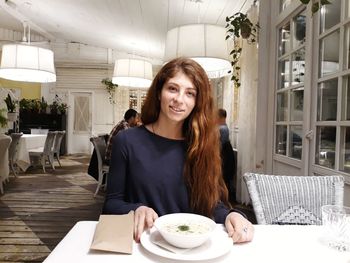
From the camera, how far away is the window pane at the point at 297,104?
2.62 meters

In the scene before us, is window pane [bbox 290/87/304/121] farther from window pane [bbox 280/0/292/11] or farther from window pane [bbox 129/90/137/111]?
window pane [bbox 129/90/137/111]

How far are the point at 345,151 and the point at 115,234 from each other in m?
1.65

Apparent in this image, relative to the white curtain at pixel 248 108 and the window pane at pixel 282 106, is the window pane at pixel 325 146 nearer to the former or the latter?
the window pane at pixel 282 106

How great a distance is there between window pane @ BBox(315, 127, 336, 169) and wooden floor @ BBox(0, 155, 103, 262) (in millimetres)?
2279

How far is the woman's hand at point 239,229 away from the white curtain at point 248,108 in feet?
8.75

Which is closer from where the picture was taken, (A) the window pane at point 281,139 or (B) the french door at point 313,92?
(B) the french door at point 313,92

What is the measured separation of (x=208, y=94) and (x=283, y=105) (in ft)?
6.41

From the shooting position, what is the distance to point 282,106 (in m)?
3.05

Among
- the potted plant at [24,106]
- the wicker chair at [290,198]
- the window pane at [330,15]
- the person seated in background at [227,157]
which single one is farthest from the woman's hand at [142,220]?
the potted plant at [24,106]

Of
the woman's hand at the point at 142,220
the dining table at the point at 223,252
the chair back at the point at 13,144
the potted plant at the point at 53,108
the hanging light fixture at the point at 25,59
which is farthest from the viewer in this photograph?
the potted plant at the point at 53,108

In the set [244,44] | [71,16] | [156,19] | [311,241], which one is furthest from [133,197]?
[71,16]

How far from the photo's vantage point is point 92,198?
453 centimetres

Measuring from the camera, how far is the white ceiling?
4359mm

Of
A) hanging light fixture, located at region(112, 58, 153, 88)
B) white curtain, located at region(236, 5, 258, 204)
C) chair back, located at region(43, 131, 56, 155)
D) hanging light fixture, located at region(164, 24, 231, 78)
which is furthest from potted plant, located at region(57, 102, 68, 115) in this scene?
hanging light fixture, located at region(164, 24, 231, 78)
